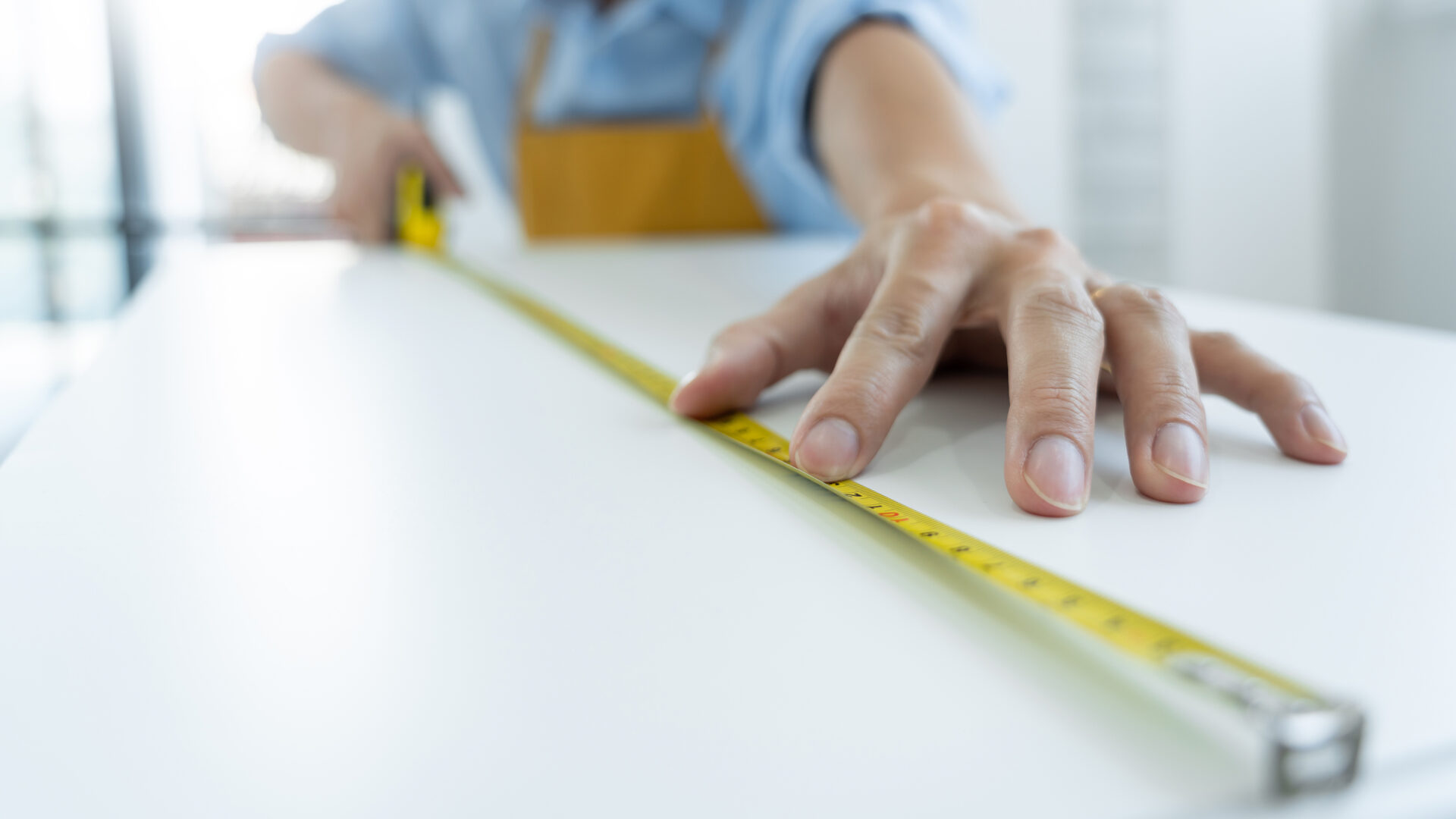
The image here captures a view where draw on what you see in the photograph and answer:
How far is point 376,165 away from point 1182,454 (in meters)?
1.79

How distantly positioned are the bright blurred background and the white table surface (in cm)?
333

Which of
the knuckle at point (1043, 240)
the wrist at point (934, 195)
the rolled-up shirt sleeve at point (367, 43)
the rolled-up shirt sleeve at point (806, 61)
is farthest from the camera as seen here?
the rolled-up shirt sleeve at point (367, 43)

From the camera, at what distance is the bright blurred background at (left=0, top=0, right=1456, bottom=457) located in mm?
4020

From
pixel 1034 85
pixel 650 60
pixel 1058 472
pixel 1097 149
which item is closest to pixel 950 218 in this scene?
pixel 1058 472

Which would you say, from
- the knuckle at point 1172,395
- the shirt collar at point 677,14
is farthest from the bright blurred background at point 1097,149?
the knuckle at point 1172,395

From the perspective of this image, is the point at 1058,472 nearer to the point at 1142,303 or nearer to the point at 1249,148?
the point at 1142,303

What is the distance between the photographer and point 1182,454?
0.48 metres

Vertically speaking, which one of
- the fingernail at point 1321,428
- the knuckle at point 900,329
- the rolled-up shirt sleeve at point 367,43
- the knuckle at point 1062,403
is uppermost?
the rolled-up shirt sleeve at point 367,43

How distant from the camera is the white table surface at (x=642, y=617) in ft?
0.87

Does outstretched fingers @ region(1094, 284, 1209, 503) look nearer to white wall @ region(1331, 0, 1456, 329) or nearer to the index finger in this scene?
the index finger

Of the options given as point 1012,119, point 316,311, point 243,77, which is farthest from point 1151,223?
point 243,77

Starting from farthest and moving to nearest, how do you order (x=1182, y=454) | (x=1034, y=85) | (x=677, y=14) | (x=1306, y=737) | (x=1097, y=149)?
(x=1097, y=149) < (x=1034, y=85) < (x=677, y=14) < (x=1182, y=454) < (x=1306, y=737)

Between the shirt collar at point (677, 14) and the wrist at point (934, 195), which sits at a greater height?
the shirt collar at point (677, 14)

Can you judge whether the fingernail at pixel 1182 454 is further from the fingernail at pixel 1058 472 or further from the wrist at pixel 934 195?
the wrist at pixel 934 195
